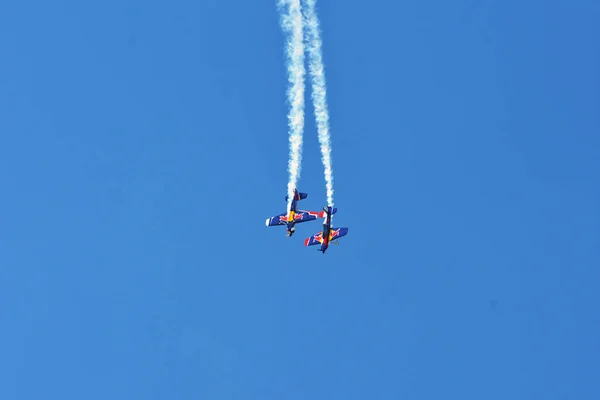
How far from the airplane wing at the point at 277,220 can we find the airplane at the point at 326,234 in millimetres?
2185

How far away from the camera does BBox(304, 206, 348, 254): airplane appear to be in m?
78.0

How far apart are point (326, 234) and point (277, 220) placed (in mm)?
5226

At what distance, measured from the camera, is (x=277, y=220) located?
83.6m

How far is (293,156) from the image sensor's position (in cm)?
7462

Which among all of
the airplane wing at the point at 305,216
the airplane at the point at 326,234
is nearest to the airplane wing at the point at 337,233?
the airplane at the point at 326,234

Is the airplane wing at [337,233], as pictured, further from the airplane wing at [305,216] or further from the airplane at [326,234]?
the airplane wing at [305,216]

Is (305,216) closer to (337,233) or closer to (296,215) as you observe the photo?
(296,215)

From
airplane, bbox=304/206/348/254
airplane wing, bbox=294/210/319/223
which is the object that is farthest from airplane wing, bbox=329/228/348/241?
airplane wing, bbox=294/210/319/223

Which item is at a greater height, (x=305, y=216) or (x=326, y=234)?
(x=305, y=216)

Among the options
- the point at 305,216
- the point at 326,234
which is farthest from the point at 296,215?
the point at 326,234

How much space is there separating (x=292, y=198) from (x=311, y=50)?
10539 millimetres

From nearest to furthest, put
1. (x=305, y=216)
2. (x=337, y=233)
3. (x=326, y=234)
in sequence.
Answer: (x=326, y=234) < (x=337, y=233) < (x=305, y=216)

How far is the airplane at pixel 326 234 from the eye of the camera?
78.0 meters

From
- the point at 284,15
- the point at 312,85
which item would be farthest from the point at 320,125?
the point at 284,15
